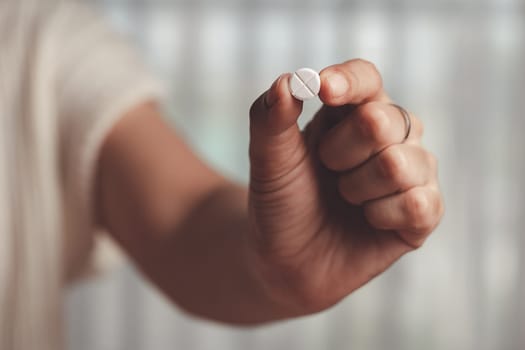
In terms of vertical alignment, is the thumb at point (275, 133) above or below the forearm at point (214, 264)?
above

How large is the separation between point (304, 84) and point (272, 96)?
0.02 metres

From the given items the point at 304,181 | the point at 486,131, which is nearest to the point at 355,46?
the point at 486,131

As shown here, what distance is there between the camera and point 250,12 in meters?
1.80

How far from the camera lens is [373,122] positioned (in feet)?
1.15

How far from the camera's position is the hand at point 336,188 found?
342 millimetres

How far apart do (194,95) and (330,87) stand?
1.55 meters

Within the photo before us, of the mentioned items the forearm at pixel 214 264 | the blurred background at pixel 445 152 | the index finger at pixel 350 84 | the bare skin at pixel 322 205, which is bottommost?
the blurred background at pixel 445 152

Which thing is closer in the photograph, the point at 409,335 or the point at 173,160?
the point at 173,160

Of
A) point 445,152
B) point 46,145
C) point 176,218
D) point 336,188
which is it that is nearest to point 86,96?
point 46,145

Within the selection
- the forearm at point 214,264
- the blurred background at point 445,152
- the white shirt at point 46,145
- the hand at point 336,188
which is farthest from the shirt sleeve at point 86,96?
the blurred background at point 445,152

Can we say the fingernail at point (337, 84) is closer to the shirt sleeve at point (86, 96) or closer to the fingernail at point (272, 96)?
the fingernail at point (272, 96)

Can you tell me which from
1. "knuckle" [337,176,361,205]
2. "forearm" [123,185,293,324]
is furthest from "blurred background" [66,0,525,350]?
"knuckle" [337,176,361,205]

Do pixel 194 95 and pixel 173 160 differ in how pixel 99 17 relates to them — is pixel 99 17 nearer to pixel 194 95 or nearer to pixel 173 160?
pixel 173 160

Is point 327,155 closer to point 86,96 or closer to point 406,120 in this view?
point 406,120
